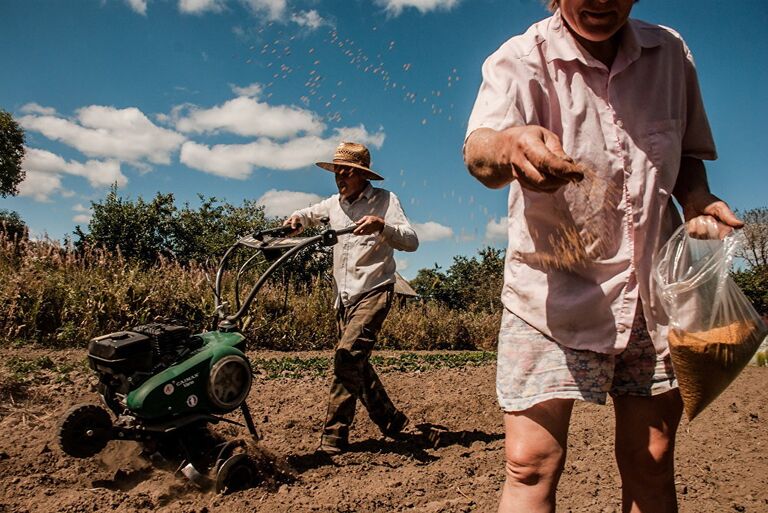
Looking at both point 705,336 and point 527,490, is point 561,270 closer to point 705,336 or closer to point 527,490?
point 705,336

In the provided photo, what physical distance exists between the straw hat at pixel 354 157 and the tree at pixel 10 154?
1654 inches

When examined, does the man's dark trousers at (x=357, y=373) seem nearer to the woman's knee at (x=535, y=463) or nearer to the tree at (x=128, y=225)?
the woman's knee at (x=535, y=463)

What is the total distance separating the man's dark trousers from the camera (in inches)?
154

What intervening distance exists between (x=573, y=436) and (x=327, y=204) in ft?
8.25

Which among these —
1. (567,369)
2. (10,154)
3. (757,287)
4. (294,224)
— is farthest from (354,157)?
(10,154)

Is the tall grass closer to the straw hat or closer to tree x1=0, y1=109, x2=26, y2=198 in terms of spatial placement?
the straw hat

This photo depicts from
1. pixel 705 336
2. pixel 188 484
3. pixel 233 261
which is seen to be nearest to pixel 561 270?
pixel 705 336

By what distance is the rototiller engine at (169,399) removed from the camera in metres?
2.70

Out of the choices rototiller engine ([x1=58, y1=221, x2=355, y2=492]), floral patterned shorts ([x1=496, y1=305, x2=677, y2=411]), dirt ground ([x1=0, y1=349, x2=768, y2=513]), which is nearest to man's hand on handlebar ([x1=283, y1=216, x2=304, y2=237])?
rototiller engine ([x1=58, y1=221, x2=355, y2=492])

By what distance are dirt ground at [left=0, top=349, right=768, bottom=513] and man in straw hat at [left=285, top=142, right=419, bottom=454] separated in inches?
9.6

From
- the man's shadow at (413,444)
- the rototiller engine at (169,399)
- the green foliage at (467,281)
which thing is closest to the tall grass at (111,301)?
the man's shadow at (413,444)

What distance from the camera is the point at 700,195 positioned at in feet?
5.86

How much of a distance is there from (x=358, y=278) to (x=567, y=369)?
8.92ft

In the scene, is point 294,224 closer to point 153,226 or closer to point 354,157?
point 354,157
